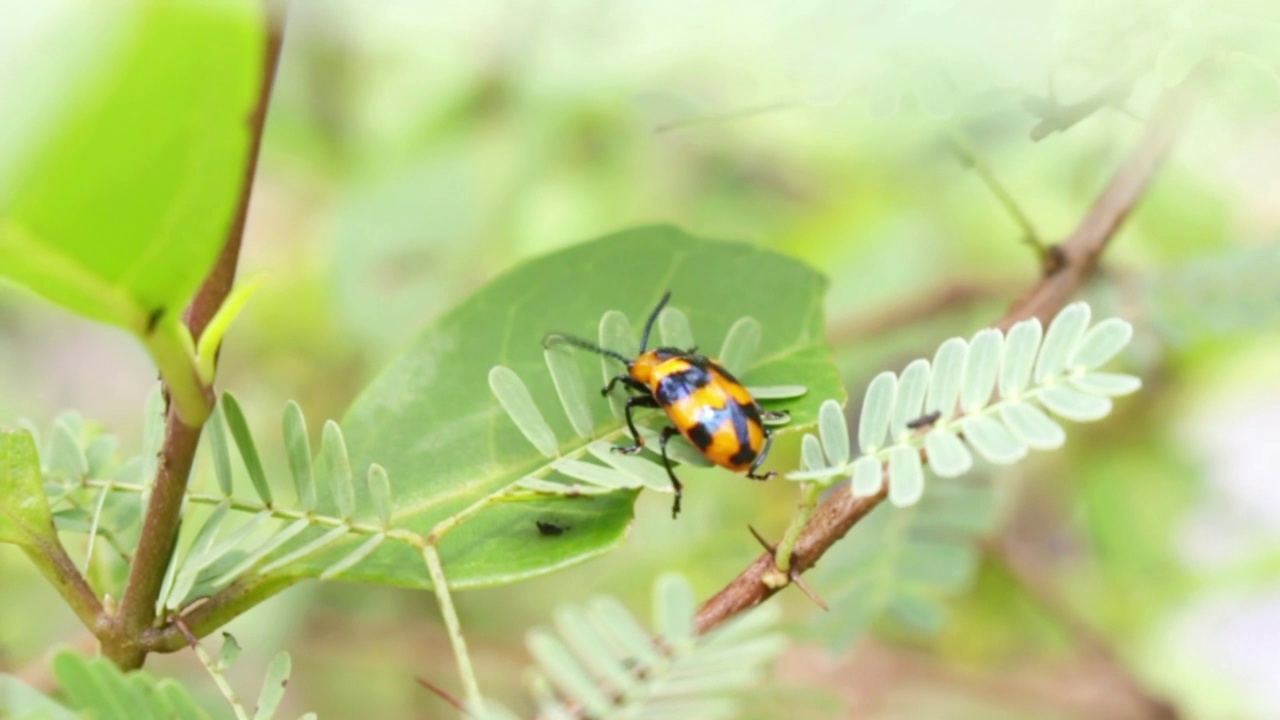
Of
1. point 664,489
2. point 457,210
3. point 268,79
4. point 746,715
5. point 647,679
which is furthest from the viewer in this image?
point 457,210

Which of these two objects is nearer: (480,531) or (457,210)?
(480,531)

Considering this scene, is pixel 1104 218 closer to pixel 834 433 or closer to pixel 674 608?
pixel 834 433

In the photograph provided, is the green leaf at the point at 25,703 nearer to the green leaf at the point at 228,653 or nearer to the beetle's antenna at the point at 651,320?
the green leaf at the point at 228,653

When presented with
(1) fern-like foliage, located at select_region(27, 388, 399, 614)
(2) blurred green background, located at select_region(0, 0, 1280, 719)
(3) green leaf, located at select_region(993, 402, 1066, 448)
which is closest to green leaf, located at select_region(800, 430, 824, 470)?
(3) green leaf, located at select_region(993, 402, 1066, 448)

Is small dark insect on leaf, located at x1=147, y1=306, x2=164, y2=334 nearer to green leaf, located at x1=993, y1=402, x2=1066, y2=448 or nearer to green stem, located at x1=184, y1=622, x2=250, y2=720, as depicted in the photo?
green stem, located at x1=184, y1=622, x2=250, y2=720

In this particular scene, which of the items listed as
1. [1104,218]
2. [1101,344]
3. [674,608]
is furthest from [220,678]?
[1104,218]

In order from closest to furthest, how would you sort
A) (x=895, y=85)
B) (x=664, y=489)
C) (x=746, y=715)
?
(x=664, y=489) < (x=895, y=85) < (x=746, y=715)

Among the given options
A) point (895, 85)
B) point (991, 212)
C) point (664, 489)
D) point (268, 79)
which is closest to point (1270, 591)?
point (991, 212)

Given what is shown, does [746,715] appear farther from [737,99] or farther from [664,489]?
[737,99]
